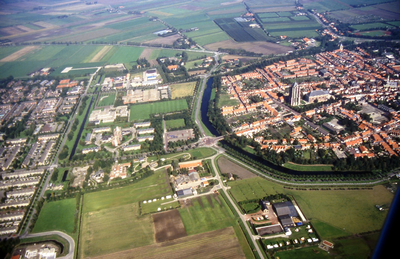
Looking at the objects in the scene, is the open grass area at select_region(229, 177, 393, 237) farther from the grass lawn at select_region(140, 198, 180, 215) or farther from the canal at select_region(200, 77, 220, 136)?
the canal at select_region(200, 77, 220, 136)

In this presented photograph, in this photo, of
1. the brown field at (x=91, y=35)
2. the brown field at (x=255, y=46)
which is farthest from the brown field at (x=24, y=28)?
the brown field at (x=255, y=46)

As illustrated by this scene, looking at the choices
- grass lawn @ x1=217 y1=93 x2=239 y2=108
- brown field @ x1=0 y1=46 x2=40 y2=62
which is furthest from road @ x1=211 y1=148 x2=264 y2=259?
brown field @ x1=0 y1=46 x2=40 y2=62

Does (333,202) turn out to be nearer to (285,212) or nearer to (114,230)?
(285,212)

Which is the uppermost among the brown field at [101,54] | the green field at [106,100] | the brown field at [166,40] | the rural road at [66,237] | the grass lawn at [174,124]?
the brown field at [166,40]

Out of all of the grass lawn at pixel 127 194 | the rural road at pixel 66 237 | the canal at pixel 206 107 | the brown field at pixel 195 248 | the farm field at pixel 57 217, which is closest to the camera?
the brown field at pixel 195 248

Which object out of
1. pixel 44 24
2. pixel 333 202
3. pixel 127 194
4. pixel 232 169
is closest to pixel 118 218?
pixel 127 194

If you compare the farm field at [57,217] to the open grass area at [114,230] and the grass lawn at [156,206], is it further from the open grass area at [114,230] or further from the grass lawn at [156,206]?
the grass lawn at [156,206]
